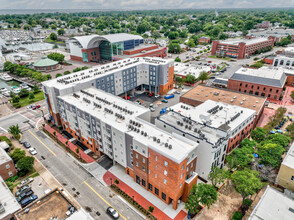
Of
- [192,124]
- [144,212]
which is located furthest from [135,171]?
[192,124]

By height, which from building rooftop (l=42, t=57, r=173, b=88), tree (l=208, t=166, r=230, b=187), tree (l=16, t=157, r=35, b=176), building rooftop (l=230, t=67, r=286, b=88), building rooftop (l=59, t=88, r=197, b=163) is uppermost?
building rooftop (l=42, t=57, r=173, b=88)

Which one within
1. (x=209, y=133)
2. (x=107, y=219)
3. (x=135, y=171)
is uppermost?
(x=209, y=133)

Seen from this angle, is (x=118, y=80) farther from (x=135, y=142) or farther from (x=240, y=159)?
(x=240, y=159)

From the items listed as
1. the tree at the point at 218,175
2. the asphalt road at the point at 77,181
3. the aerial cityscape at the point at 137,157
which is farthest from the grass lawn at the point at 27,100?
the tree at the point at 218,175

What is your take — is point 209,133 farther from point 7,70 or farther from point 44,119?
point 7,70

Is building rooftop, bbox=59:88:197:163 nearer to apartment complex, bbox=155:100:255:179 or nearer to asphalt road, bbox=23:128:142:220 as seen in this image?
apartment complex, bbox=155:100:255:179

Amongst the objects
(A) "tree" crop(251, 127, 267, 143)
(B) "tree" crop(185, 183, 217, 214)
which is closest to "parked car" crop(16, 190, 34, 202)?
(B) "tree" crop(185, 183, 217, 214)
